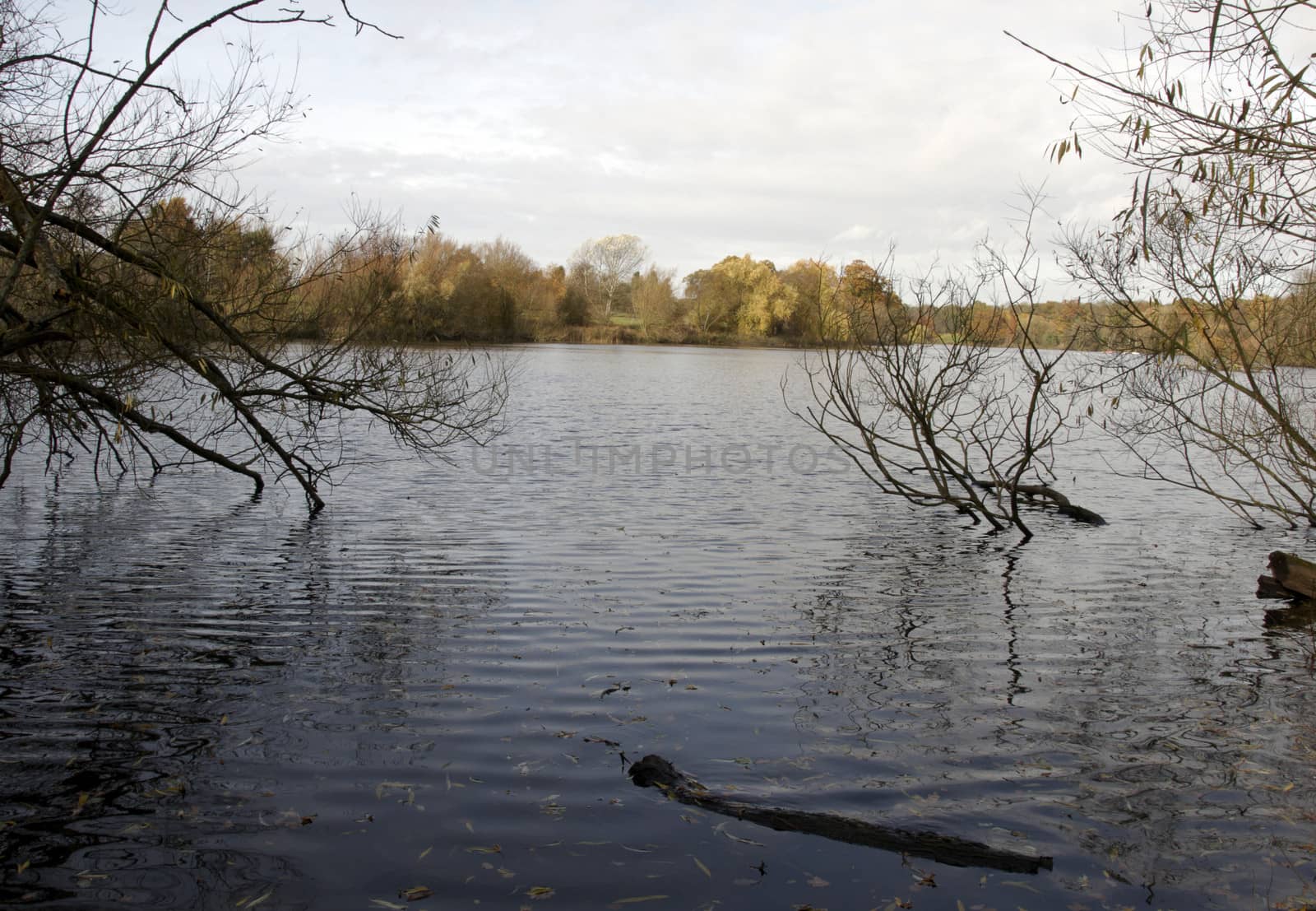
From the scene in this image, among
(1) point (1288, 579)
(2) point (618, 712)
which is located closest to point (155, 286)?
(2) point (618, 712)

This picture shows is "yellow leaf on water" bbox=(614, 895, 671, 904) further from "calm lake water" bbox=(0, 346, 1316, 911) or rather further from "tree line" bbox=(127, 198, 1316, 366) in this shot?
"tree line" bbox=(127, 198, 1316, 366)

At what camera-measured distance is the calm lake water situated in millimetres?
4707

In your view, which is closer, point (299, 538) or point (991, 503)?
point (299, 538)

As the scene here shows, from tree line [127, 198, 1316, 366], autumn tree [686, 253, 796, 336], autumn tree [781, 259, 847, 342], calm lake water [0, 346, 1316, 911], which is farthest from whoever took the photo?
autumn tree [686, 253, 796, 336]

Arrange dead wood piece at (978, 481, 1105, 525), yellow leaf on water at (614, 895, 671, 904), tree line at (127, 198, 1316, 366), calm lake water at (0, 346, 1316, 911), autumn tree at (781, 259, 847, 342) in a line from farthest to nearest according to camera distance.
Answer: dead wood piece at (978, 481, 1105, 525), autumn tree at (781, 259, 847, 342), tree line at (127, 198, 1316, 366), calm lake water at (0, 346, 1316, 911), yellow leaf on water at (614, 895, 671, 904)

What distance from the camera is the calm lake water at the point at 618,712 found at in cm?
471

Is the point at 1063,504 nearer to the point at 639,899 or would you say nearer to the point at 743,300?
the point at 639,899

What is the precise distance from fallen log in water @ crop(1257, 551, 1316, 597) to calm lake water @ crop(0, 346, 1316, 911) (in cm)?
52

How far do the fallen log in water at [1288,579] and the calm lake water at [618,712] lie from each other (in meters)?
0.52

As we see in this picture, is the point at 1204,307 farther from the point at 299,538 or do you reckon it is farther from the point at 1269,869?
the point at 299,538

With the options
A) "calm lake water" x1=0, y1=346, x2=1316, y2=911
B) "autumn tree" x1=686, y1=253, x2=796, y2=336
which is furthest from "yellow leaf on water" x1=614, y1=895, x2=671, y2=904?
"autumn tree" x1=686, y1=253, x2=796, y2=336

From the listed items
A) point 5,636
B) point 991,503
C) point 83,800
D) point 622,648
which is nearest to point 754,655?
point 622,648

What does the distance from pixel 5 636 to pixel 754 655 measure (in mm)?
6236

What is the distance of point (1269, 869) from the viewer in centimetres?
488
